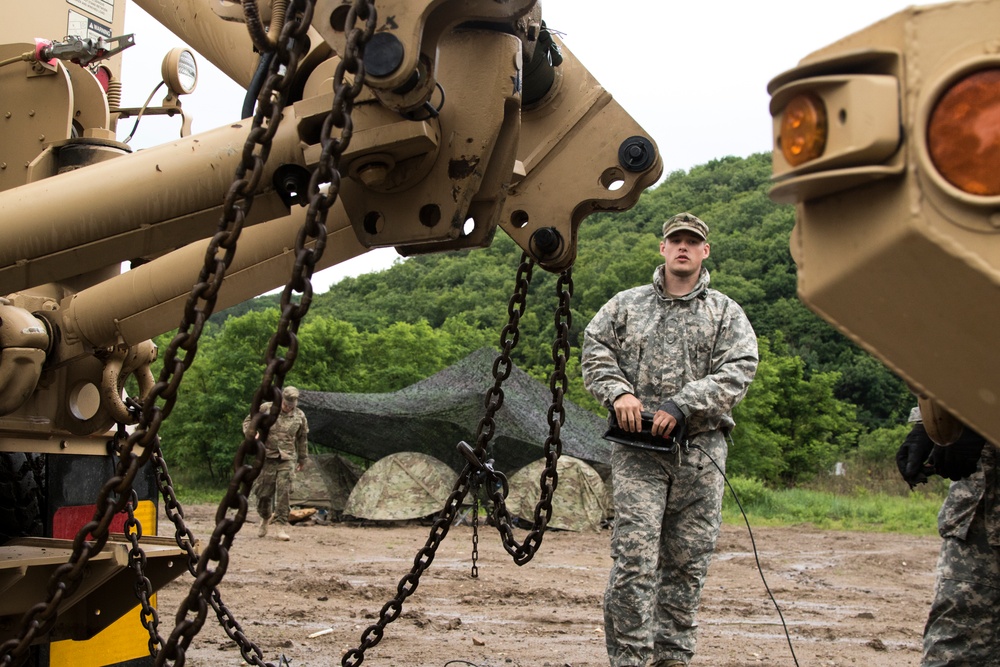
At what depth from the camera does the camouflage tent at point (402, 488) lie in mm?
16047

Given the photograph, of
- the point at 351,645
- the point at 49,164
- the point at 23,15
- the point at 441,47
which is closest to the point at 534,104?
Answer: the point at 441,47

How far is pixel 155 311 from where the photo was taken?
3.31m

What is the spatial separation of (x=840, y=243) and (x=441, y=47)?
4.45 feet

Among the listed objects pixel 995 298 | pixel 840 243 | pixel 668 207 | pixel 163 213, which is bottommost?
pixel 995 298

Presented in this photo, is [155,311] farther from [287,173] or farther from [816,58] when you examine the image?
[816,58]

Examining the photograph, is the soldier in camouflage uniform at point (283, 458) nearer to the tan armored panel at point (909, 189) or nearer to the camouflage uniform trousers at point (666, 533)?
the camouflage uniform trousers at point (666, 533)

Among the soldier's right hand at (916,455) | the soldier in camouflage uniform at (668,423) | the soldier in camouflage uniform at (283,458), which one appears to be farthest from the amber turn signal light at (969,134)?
the soldier in camouflage uniform at (283,458)

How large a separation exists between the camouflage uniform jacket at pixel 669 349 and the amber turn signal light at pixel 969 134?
3467 millimetres

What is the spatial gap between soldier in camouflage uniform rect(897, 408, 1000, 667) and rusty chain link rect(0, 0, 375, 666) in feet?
7.97

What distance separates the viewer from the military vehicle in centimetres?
214

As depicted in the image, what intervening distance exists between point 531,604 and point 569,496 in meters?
7.93

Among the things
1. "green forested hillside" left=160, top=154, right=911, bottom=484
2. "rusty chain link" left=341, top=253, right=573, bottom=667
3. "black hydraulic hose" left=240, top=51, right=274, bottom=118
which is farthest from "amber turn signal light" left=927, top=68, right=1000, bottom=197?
"green forested hillside" left=160, top=154, right=911, bottom=484

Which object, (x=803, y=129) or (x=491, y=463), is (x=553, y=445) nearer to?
(x=491, y=463)

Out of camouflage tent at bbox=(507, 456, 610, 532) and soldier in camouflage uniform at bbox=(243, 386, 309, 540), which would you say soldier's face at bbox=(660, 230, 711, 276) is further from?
camouflage tent at bbox=(507, 456, 610, 532)
